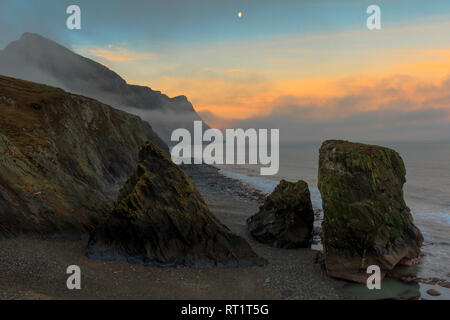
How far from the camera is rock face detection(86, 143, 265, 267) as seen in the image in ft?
51.0

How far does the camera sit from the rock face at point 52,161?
1627 cm

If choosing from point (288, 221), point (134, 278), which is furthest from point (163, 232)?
point (288, 221)

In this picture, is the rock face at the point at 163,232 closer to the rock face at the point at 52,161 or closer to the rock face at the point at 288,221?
the rock face at the point at 52,161

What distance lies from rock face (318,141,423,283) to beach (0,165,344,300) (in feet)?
5.16

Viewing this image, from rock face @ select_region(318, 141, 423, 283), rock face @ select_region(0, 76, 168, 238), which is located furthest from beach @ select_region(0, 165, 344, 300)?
rock face @ select_region(318, 141, 423, 283)

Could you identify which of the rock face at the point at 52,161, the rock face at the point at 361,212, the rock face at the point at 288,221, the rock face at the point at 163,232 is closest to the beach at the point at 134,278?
the rock face at the point at 163,232

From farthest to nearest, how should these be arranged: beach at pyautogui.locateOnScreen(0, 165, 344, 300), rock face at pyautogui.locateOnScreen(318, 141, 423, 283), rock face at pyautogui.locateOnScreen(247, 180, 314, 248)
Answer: rock face at pyautogui.locateOnScreen(247, 180, 314, 248) → rock face at pyautogui.locateOnScreen(318, 141, 423, 283) → beach at pyautogui.locateOnScreen(0, 165, 344, 300)

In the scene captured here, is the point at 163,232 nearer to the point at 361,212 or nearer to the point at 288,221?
the point at 288,221

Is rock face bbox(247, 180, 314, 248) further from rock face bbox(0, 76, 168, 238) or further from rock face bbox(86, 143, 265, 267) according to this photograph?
rock face bbox(0, 76, 168, 238)

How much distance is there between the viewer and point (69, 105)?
33.6m

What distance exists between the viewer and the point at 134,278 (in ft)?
44.9

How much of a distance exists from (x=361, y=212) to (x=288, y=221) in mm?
5863

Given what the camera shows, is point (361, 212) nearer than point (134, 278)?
No

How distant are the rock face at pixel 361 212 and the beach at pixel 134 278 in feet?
5.16
